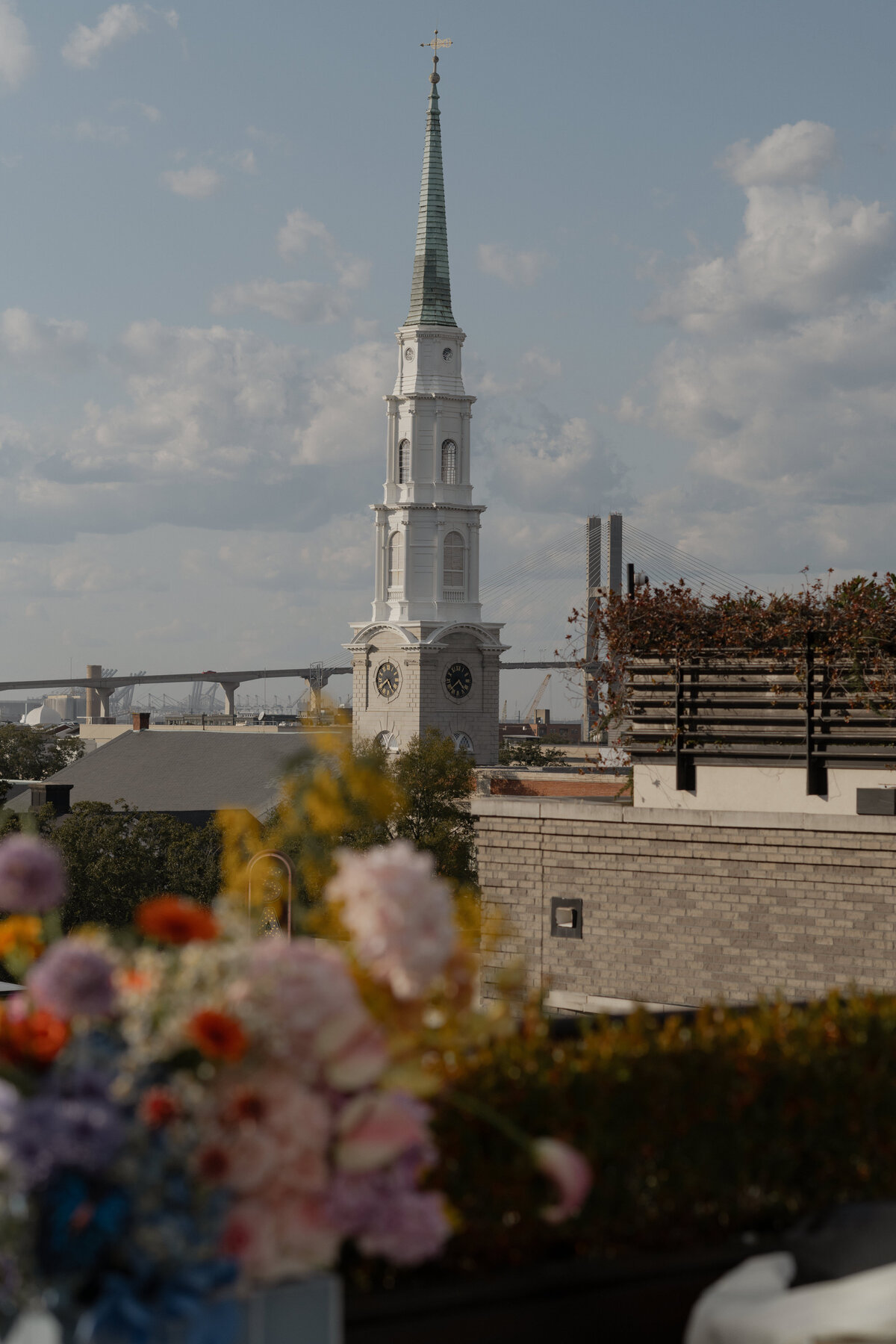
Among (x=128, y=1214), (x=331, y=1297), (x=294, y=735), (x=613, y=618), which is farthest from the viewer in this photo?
(x=294, y=735)

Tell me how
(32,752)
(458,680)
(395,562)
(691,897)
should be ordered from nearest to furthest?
(691,897)
(32,752)
(458,680)
(395,562)

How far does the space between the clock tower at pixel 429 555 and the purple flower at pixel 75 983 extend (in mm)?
76202

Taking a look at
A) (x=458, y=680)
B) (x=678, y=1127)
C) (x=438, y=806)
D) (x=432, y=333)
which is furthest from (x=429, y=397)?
(x=678, y=1127)

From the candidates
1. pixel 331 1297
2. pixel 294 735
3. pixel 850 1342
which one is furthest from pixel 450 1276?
pixel 294 735

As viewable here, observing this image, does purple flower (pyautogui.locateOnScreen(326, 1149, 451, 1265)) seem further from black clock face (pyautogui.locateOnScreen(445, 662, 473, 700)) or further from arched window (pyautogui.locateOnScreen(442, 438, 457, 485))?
arched window (pyautogui.locateOnScreen(442, 438, 457, 485))

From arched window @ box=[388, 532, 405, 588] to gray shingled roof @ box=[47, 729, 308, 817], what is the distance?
20929 millimetres

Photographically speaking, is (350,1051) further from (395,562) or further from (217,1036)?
(395,562)

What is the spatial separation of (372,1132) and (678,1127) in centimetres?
132

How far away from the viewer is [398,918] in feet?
9.48

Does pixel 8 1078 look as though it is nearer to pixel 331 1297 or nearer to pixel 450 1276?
pixel 331 1297

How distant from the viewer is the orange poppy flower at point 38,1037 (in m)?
2.86

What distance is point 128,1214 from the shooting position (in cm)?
274

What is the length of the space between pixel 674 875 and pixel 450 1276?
1084cm

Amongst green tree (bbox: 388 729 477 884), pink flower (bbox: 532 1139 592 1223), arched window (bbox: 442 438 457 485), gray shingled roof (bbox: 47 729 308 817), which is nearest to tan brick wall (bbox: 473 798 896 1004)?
pink flower (bbox: 532 1139 592 1223)
